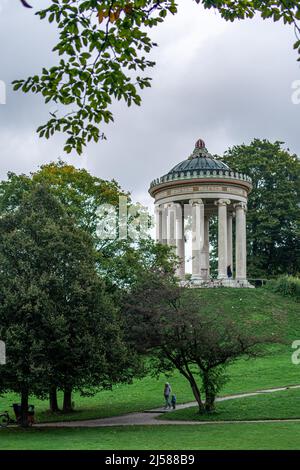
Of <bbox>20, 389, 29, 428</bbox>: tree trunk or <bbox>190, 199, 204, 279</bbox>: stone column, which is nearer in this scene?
<bbox>20, 389, 29, 428</bbox>: tree trunk

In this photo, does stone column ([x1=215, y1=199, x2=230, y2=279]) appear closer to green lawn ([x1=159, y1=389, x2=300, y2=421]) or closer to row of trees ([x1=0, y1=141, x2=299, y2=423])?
row of trees ([x1=0, y1=141, x2=299, y2=423])

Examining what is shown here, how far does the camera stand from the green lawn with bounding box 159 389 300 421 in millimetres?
26609

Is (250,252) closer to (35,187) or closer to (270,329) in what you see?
(270,329)

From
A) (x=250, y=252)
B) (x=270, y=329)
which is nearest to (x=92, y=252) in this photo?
(x=270, y=329)

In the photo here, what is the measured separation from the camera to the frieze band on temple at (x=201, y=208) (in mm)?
53906

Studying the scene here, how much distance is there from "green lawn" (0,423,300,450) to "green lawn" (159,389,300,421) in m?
2.36

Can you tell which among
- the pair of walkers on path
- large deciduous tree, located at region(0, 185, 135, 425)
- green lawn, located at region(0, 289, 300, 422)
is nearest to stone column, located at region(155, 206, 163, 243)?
green lawn, located at region(0, 289, 300, 422)

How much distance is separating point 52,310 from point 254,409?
8666 mm

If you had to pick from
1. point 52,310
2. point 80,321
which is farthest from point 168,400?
point 52,310

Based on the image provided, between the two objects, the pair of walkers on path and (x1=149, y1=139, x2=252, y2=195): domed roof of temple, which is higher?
(x1=149, y1=139, x2=252, y2=195): domed roof of temple

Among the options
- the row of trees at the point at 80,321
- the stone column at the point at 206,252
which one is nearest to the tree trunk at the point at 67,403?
the row of trees at the point at 80,321

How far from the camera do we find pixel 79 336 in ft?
88.4

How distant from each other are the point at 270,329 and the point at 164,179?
55.3ft

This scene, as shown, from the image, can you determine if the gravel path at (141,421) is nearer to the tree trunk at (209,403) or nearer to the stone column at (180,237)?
the tree trunk at (209,403)
